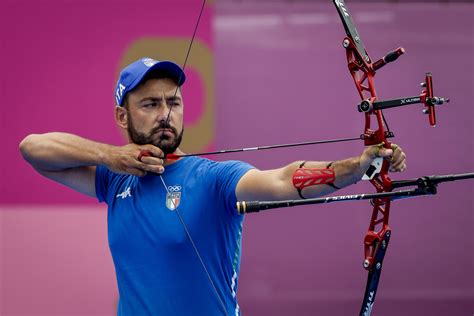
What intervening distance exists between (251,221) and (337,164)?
2.04 m

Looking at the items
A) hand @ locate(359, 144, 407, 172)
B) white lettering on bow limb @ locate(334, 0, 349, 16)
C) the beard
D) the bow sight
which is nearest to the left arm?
hand @ locate(359, 144, 407, 172)

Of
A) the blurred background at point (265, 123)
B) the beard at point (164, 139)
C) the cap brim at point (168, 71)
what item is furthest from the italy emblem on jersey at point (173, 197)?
the blurred background at point (265, 123)

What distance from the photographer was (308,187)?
5.94ft

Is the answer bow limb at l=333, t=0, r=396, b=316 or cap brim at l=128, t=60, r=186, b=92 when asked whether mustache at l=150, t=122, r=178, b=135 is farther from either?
bow limb at l=333, t=0, r=396, b=316

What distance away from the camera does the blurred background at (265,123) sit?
148 inches

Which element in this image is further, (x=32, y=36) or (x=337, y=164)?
(x=32, y=36)

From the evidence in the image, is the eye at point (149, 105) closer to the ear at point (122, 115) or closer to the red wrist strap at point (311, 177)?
the ear at point (122, 115)

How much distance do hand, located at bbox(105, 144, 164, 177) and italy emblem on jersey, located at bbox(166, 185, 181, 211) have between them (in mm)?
59

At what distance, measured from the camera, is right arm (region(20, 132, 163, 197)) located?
2.15 meters

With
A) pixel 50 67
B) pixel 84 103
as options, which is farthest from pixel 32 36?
pixel 84 103

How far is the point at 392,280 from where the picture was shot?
12.4 ft

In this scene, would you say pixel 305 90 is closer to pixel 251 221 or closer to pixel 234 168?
pixel 251 221

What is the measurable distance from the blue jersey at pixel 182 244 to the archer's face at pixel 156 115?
10 cm

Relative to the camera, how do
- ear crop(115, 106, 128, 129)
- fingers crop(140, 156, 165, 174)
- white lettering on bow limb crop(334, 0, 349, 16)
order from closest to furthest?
white lettering on bow limb crop(334, 0, 349, 16)
fingers crop(140, 156, 165, 174)
ear crop(115, 106, 128, 129)
